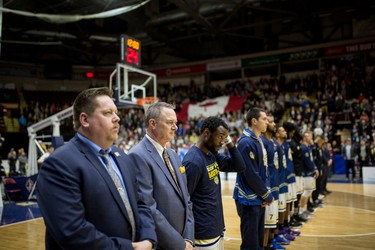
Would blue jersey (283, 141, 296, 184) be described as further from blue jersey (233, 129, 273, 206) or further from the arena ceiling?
the arena ceiling

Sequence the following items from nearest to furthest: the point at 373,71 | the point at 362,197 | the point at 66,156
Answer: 1. the point at 66,156
2. the point at 362,197
3. the point at 373,71

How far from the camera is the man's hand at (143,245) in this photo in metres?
1.77

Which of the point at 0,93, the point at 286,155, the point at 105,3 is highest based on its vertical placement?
the point at 105,3

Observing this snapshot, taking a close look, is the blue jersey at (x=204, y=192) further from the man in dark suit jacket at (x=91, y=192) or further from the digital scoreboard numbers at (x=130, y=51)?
the digital scoreboard numbers at (x=130, y=51)

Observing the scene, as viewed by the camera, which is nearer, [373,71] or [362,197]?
[362,197]

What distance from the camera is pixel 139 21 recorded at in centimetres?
1836

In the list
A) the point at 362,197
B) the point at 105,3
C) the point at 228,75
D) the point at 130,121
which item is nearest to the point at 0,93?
the point at 130,121

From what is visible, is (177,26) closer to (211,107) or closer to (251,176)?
(211,107)

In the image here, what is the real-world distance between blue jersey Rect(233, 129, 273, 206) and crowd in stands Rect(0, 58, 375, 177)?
10236mm

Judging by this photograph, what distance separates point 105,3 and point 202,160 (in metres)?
12.1

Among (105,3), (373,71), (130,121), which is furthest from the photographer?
(130,121)

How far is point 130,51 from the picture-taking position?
10.6 m

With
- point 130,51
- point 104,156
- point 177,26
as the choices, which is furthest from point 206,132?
point 177,26

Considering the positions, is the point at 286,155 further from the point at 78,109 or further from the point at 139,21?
the point at 139,21
